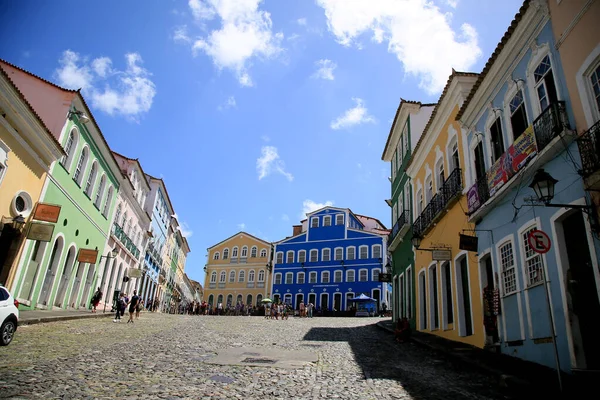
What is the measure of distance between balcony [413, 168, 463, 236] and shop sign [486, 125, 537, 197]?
2.49 m

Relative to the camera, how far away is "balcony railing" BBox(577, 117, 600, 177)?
23.0 ft

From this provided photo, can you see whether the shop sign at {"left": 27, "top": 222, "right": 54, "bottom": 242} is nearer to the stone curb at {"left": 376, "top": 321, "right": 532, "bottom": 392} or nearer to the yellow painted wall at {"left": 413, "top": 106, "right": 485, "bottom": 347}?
the stone curb at {"left": 376, "top": 321, "right": 532, "bottom": 392}

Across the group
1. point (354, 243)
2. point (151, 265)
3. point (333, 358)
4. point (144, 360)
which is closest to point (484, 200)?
point (333, 358)

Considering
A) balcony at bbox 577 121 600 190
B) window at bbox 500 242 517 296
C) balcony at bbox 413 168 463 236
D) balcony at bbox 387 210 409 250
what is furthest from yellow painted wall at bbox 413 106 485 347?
balcony at bbox 577 121 600 190

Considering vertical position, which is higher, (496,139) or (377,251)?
(377,251)

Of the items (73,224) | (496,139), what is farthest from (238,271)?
(496,139)

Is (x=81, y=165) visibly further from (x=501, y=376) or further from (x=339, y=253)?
(x=339, y=253)

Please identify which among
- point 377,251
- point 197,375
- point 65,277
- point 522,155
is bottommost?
point 197,375

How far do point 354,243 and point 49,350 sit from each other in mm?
45076

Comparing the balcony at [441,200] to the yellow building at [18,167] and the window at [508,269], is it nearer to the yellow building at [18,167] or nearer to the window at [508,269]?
the window at [508,269]

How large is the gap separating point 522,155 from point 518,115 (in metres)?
1.47

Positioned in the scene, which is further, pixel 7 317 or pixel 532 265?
pixel 532 265

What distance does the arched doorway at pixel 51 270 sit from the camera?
18572 millimetres

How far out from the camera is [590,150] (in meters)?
7.19
